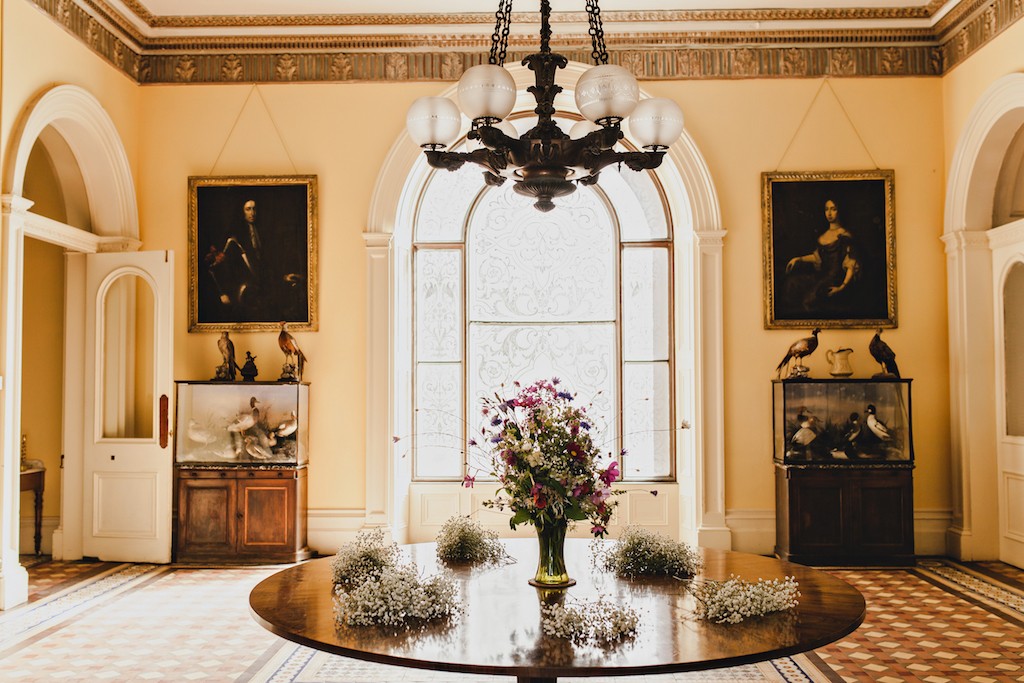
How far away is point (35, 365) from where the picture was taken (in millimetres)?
7805

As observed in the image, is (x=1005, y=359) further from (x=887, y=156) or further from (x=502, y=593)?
(x=502, y=593)

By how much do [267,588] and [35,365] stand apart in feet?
19.0

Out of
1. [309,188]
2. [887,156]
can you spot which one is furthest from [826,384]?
[309,188]

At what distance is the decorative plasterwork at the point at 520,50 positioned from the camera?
24.4 ft

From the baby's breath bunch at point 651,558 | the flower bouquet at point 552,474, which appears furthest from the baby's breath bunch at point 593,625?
the baby's breath bunch at point 651,558

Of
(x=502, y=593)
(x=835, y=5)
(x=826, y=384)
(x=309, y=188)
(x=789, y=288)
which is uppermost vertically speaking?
(x=835, y=5)

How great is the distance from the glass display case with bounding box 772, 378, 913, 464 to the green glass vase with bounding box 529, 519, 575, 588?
14.4 feet

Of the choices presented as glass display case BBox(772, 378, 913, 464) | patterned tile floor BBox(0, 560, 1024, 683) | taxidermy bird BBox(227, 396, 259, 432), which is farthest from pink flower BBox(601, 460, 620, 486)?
taxidermy bird BBox(227, 396, 259, 432)

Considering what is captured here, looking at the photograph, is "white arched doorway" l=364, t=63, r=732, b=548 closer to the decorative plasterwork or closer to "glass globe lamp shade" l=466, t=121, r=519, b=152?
the decorative plasterwork

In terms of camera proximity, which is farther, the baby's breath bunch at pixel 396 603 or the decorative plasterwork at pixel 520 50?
the decorative plasterwork at pixel 520 50

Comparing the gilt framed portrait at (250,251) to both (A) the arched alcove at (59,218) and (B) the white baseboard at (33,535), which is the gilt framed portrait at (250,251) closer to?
(A) the arched alcove at (59,218)

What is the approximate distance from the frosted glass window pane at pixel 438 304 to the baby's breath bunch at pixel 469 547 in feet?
14.8

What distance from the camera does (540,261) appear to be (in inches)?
328

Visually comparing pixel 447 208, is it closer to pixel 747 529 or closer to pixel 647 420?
pixel 647 420
